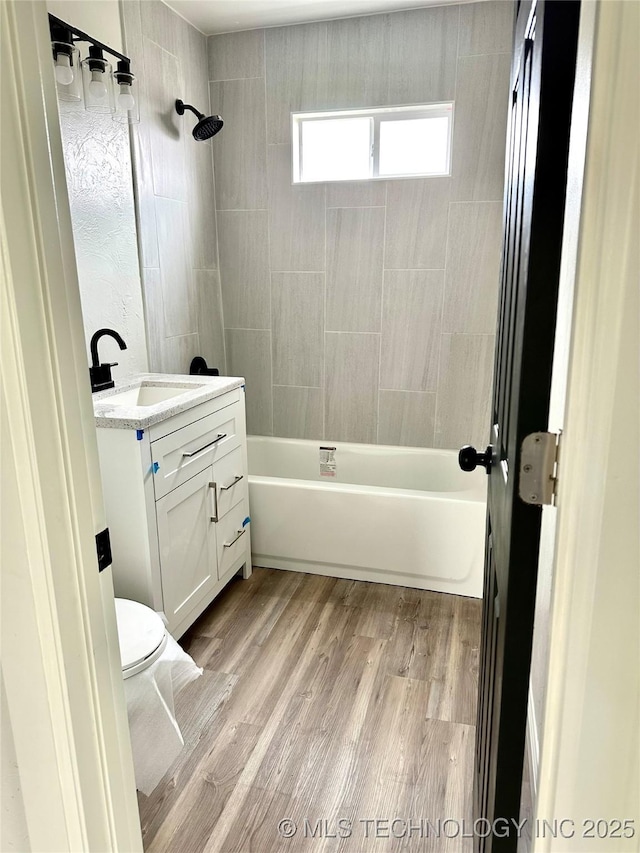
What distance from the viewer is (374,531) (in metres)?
2.71

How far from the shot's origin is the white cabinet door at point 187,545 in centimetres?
204

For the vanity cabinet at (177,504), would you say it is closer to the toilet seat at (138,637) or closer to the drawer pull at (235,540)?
the drawer pull at (235,540)

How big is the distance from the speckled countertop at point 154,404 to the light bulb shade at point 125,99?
104cm

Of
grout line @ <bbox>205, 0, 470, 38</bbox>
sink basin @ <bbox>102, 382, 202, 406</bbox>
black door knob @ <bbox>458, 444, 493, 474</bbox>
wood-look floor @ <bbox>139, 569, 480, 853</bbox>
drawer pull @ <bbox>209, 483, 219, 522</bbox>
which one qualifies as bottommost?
wood-look floor @ <bbox>139, 569, 480, 853</bbox>

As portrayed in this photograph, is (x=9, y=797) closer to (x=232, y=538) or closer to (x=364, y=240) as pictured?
(x=232, y=538)

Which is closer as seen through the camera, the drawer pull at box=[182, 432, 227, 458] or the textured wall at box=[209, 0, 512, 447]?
the drawer pull at box=[182, 432, 227, 458]

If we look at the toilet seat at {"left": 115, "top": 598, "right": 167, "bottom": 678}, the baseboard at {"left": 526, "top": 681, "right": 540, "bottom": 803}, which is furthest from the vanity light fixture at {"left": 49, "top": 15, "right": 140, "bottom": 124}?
the baseboard at {"left": 526, "top": 681, "right": 540, "bottom": 803}

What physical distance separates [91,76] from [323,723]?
2404 millimetres

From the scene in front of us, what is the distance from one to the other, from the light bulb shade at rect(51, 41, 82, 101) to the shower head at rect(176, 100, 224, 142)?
70 cm

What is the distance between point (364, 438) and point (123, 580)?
174 centimetres

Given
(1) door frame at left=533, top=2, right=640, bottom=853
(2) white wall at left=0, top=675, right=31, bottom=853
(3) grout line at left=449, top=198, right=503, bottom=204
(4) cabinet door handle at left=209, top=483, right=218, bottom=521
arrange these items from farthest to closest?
(3) grout line at left=449, top=198, right=503, bottom=204 → (4) cabinet door handle at left=209, top=483, right=218, bottom=521 → (2) white wall at left=0, top=675, right=31, bottom=853 → (1) door frame at left=533, top=2, right=640, bottom=853

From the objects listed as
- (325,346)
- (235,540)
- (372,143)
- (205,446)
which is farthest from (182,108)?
(235,540)

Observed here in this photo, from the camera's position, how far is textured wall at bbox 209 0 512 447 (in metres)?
2.86

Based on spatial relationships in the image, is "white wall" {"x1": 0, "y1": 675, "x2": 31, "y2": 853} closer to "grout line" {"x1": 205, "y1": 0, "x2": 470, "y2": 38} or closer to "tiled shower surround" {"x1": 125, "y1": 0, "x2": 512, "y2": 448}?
"tiled shower surround" {"x1": 125, "y1": 0, "x2": 512, "y2": 448}
